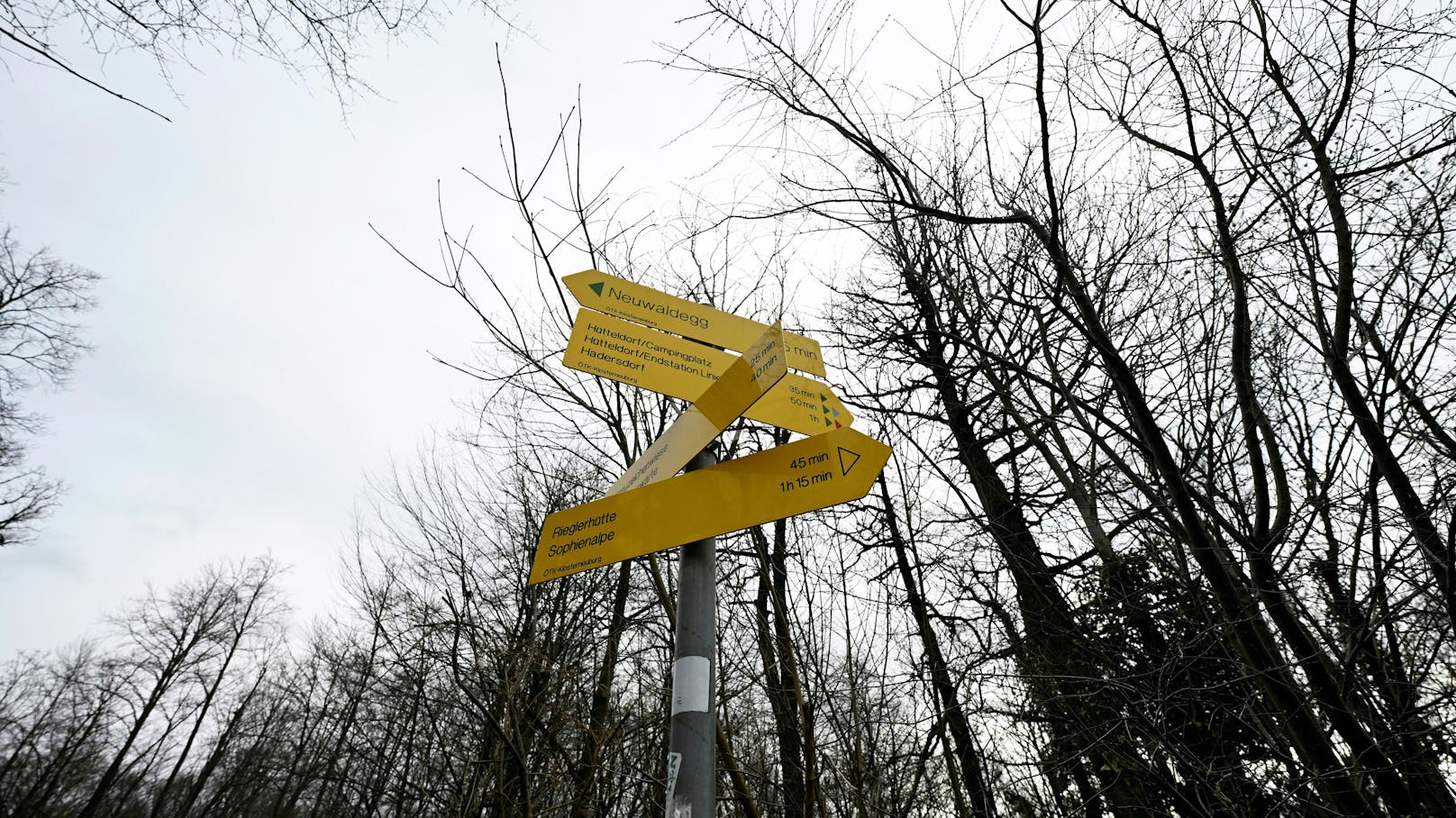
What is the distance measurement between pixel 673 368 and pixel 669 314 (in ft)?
0.67

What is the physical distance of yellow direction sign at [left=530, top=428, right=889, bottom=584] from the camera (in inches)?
68.9

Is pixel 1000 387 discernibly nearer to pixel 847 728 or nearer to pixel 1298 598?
pixel 1298 598

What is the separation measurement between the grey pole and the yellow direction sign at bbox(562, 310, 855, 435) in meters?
0.29

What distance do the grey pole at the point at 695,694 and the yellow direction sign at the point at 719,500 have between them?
0.19 feet

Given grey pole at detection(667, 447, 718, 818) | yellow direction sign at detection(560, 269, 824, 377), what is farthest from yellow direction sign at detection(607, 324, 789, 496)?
yellow direction sign at detection(560, 269, 824, 377)

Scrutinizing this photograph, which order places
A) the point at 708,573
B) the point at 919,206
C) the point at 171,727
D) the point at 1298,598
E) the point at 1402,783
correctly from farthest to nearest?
the point at 171,727
the point at 919,206
the point at 1298,598
the point at 1402,783
the point at 708,573

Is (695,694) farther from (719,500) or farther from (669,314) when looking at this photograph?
(669,314)

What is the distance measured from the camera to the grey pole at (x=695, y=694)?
152 cm

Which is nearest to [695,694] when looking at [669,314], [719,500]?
[719,500]

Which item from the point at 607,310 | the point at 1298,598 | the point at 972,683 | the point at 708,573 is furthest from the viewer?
the point at 972,683

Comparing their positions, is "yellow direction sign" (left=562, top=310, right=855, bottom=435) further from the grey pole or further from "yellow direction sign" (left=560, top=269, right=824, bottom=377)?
the grey pole

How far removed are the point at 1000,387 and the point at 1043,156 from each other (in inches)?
37.7

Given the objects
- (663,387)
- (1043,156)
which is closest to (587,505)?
(663,387)

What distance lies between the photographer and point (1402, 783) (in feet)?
8.33
